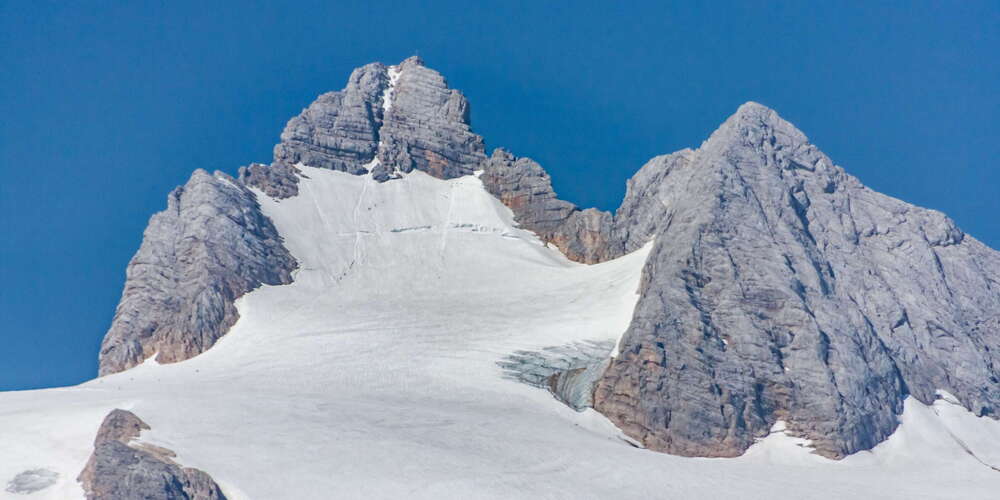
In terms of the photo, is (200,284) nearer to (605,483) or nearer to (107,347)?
(107,347)

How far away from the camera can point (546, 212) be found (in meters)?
165

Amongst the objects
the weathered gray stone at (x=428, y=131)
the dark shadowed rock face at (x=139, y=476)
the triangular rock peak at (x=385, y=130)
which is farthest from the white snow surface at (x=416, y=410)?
the weathered gray stone at (x=428, y=131)

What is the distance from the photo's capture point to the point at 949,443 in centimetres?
10888

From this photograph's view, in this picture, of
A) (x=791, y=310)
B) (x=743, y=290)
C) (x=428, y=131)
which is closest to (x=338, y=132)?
(x=428, y=131)

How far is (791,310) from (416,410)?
31.6 meters

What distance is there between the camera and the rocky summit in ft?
299

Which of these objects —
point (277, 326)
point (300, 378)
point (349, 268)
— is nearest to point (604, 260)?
point (349, 268)

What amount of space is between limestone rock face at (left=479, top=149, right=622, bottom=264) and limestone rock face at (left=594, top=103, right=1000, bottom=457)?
18962 millimetres

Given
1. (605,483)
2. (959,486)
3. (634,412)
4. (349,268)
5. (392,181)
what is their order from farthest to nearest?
(392,181), (349,268), (634,412), (959,486), (605,483)

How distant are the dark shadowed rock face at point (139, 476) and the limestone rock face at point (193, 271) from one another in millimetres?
37623

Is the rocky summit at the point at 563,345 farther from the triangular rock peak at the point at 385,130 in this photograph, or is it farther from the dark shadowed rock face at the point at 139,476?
the triangular rock peak at the point at 385,130

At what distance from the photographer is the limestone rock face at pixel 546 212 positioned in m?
156

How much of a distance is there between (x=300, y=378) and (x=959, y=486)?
161 ft

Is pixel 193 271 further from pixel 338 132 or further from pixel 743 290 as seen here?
pixel 743 290
